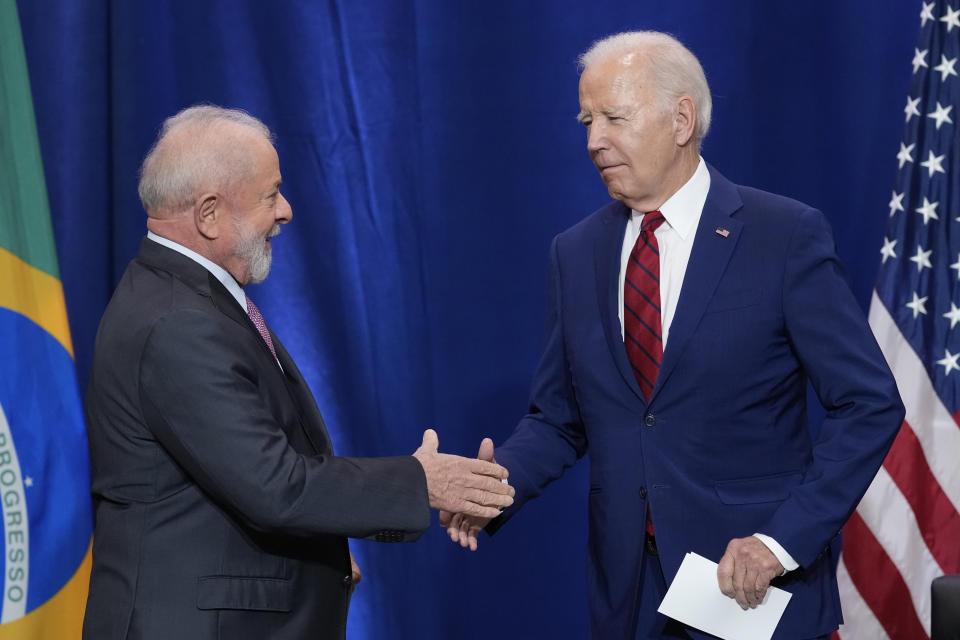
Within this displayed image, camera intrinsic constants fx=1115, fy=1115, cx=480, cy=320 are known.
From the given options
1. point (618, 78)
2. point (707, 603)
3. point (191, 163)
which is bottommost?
point (707, 603)

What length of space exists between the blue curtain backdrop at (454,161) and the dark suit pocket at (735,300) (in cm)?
155

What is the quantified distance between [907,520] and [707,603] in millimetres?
1413

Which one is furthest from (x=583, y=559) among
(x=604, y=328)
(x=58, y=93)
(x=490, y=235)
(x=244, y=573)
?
(x=58, y=93)

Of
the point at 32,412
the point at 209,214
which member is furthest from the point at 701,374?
the point at 32,412

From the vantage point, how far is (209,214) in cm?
216

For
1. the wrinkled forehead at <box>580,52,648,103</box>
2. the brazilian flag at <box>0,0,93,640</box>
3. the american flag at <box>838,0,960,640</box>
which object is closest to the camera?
the wrinkled forehead at <box>580,52,648,103</box>

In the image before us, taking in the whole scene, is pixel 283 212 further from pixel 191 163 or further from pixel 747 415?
pixel 747 415

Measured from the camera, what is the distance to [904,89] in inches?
141

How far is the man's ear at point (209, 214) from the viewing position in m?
2.14

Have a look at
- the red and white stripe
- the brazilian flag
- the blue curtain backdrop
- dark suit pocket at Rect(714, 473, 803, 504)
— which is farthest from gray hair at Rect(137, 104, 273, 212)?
the red and white stripe

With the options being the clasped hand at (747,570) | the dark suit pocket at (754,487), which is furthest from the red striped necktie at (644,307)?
the clasped hand at (747,570)

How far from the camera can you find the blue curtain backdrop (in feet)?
11.8

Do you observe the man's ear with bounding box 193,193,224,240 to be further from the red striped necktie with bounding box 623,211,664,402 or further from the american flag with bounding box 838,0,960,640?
the american flag with bounding box 838,0,960,640

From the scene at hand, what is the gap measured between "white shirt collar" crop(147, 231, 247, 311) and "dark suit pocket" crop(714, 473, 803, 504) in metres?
1.02
